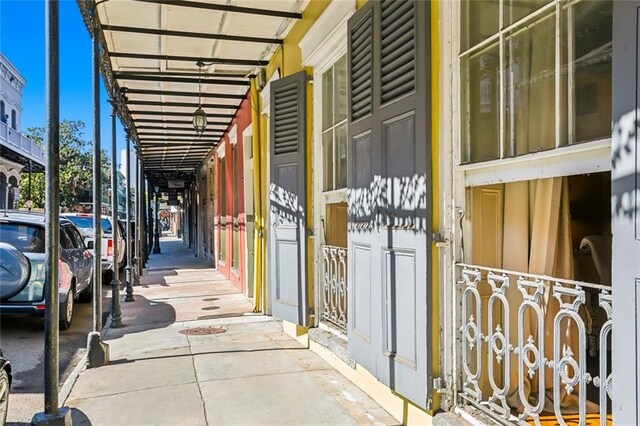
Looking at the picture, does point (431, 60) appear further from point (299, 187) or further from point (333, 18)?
point (299, 187)

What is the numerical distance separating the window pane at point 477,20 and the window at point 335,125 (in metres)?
1.70

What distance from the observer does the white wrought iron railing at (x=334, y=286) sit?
432 cm

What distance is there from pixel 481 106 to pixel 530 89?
0.35 metres

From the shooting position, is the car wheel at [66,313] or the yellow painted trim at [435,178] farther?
the car wheel at [66,313]

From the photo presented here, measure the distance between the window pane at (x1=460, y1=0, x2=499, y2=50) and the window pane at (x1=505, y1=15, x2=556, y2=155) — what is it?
0.59 feet

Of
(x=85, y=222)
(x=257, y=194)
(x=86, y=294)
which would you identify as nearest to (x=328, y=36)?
(x=257, y=194)

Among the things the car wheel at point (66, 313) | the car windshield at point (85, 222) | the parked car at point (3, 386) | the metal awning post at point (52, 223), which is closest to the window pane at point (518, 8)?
the metal awning post at point (52, 223)

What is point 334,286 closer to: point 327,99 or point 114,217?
point 327,99

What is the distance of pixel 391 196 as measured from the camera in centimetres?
296

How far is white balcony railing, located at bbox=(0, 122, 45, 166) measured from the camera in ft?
63.9

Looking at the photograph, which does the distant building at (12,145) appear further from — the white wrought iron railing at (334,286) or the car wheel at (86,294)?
the white wrought iron railing at (334,286)

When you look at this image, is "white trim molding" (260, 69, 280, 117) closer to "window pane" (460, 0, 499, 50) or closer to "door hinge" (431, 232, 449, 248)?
"window pane" (460, 0, 499, 50)

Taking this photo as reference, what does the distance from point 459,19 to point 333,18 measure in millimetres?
1715

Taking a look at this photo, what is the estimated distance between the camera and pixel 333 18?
4.11 metres
